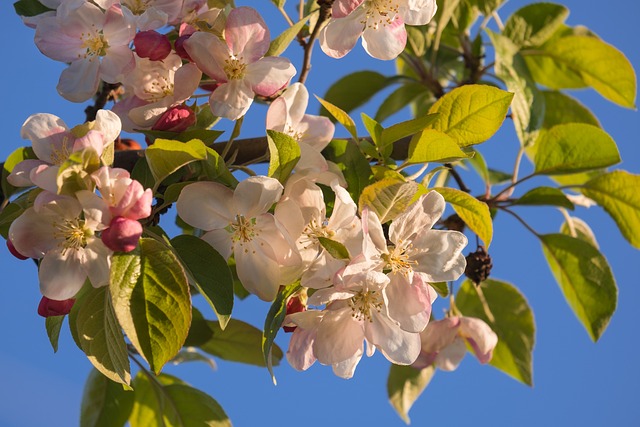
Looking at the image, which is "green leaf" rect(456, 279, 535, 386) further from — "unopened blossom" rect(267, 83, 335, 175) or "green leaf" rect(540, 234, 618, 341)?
"unopened blossom" rect(267, 83, 335, 175)

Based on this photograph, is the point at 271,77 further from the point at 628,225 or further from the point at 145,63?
the point at 628,225

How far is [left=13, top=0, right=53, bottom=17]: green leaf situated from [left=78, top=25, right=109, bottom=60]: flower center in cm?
18

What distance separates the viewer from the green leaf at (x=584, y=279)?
1.27 m

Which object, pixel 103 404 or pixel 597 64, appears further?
pixel 597 64

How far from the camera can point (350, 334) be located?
0.87m

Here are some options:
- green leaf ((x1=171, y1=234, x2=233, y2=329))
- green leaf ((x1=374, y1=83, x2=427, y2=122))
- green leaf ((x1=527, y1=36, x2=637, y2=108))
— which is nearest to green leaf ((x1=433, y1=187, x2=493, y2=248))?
green leaf ((x1=171, y1=234, x2=233, y2=329))

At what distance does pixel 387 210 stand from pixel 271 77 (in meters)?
0.19

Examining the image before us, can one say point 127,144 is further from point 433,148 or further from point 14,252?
point 433,148

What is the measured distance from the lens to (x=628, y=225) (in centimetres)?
130

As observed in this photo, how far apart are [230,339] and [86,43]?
0.53 metres

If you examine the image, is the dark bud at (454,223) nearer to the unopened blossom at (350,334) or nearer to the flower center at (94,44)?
the unopened blossom at (350,334)

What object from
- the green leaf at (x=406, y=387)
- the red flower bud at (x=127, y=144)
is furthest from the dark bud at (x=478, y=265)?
the red flower bud at (x=127, y=144)

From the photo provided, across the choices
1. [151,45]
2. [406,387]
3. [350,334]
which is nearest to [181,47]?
[151,45]

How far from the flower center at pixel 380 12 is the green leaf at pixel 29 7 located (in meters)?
0.41
